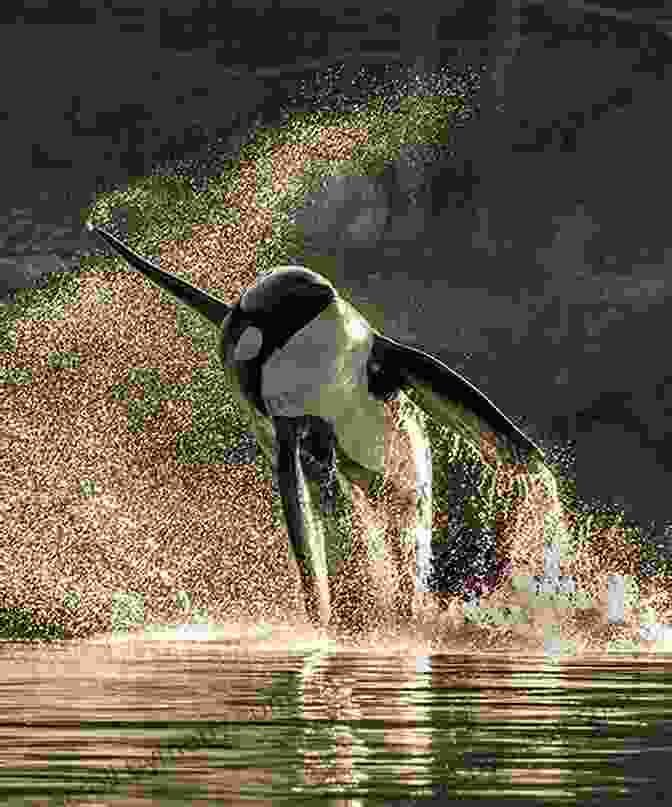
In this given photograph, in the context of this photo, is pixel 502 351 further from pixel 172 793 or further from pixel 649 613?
pixel 172 793

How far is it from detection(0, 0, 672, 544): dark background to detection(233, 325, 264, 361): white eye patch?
35.5 feet

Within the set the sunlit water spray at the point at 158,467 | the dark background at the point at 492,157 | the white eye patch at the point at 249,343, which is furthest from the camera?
the dark background at the point at 492,157

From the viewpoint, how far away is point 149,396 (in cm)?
2245

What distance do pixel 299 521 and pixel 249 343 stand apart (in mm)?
1040

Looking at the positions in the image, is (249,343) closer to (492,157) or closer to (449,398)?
(449,398)

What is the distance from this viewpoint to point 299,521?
12.8 meters

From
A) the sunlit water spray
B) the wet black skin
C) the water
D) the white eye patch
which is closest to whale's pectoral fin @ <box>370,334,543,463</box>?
the wet black skin

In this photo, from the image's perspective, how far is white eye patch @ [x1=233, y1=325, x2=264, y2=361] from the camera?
12.6 metres

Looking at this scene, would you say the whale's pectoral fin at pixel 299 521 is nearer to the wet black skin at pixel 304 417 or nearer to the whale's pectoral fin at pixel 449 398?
the wet black skin at pixel 304 417

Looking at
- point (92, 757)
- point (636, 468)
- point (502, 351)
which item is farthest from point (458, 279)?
point (92, 757)

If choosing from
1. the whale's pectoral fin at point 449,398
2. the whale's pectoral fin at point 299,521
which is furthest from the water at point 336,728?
the whale's pectoral fin at point 449,398

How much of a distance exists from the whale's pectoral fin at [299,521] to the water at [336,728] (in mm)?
596

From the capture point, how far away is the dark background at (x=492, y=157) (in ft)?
79.4

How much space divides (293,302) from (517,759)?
6.41 metres
